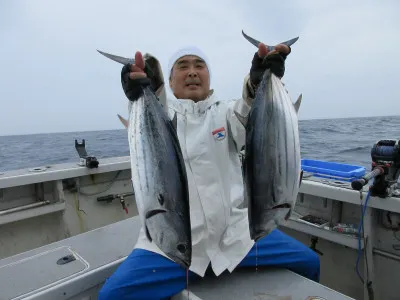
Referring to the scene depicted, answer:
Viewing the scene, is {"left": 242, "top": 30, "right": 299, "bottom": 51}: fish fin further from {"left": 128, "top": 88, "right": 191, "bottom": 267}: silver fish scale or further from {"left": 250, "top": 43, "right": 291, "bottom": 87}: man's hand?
{"left": 128, "top": 88, "right": 191, "bottom": 267}: silver fish scale

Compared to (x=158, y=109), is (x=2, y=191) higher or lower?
lower

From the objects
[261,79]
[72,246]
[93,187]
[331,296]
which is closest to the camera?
[261,79]

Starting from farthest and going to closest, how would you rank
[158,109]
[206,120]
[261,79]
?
[206,120] → [261,79] → [158,109]

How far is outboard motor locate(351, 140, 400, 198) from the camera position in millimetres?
2904

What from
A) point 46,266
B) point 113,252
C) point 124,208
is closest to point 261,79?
point 113,252

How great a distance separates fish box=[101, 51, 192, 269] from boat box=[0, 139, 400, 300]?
78 cm

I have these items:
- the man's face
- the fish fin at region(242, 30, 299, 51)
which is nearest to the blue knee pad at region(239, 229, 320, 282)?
the man's face

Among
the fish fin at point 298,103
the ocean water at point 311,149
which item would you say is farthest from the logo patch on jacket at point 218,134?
the ocean water at point 311,149

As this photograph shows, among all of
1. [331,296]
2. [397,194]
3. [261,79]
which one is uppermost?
[261,79]

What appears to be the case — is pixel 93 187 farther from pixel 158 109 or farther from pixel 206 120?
pixel 158 109

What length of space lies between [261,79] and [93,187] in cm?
371

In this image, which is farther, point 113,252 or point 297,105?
point 113,252

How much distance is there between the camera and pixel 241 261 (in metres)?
2.23

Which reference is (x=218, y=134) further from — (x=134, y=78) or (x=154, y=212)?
(x=154, y=212)
